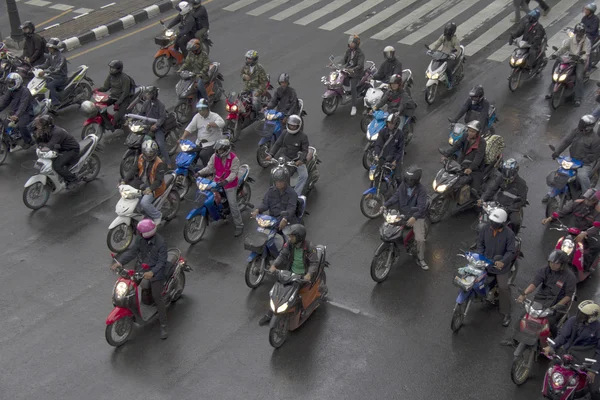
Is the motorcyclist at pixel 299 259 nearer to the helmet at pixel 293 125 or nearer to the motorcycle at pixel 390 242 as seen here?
the motorcycle at pixel 390 242

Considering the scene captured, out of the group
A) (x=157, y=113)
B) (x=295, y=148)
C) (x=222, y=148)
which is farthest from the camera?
(x=157, y=113)

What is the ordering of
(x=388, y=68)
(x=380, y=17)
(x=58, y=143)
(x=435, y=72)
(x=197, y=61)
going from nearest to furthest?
(x=58, y=143), (x=388, y=68), (x=197, y=61), (x=435, y=72), (x=380, y=17)

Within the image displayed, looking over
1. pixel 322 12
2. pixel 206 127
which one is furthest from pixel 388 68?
pixel 322 12

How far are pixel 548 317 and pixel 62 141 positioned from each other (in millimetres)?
9402

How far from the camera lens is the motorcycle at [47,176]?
580 inches

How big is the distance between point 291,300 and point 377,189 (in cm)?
418

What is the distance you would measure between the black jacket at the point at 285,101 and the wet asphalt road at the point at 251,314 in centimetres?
120

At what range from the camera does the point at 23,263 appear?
1334 cm

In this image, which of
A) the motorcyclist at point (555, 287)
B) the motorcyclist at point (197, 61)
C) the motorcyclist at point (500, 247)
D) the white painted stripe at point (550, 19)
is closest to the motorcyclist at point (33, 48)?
the motorcyclist at point (197, 61)

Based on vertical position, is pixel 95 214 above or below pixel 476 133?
below

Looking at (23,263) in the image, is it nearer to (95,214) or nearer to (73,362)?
(95,214)

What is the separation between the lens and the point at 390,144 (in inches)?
566

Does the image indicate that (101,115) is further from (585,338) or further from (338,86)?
(585,338)

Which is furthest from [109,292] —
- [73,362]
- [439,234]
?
[439,234]
